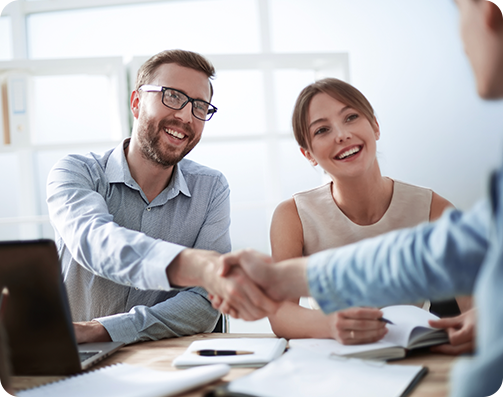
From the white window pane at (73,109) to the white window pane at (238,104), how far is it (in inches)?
34.6

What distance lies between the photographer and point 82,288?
5.96 feet

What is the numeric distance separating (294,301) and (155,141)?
0.93 meters

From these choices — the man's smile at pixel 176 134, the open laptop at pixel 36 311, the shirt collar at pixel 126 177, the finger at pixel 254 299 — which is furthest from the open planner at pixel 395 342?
the man's smile at pixel 176 134

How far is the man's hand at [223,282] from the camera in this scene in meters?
1.18

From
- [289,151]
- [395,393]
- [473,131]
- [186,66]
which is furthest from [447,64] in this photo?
[395,393]

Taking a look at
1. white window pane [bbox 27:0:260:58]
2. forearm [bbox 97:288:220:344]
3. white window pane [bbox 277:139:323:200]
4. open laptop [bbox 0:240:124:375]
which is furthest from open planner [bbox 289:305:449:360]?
white window pane [bbox 27:0:260:58]

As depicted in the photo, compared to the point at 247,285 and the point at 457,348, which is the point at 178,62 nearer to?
the point at 247,285

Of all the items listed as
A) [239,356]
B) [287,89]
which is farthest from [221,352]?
[287,89]

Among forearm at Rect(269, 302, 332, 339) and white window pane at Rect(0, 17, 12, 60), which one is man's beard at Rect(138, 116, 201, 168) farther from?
white window pane at Rect(0, 17, 12, 60)

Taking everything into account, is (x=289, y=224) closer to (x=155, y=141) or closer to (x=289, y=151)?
(x=155, y=141)

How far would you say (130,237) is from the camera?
133 centimetres

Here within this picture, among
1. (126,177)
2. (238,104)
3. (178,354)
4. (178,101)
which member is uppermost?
(238,104)

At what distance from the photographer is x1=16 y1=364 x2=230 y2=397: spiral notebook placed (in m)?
0.87

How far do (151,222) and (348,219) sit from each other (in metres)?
0.80
